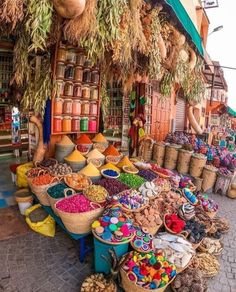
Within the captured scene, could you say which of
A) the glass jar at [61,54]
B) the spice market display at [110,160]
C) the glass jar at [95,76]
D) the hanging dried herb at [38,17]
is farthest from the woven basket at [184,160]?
the hanging dried herb at [38,17]

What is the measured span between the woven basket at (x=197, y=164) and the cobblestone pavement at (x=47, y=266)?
9.24 feet

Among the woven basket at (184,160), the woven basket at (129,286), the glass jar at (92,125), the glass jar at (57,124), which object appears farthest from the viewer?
the woven basket at (184,160)

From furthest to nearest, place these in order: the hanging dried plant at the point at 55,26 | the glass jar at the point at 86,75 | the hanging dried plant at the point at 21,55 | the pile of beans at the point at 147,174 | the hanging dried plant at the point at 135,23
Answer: the glass jar at the point at 86,75
the pile of beans at the point at 147,174
the hanging dried plant at the point at 21,55
the hanging dried plant at the point at 135,23
the hanging dried plant at the point at 55,26

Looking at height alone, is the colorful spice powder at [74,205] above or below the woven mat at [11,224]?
above

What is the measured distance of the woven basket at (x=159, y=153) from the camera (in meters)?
6.80

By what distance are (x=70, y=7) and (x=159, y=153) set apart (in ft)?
16.1

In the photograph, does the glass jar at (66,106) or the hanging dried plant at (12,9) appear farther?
the glass jar at (66,106)

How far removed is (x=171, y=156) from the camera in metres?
6.67

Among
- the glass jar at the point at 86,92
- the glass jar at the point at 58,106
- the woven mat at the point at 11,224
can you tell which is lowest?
the woven mat at the point at 11,224

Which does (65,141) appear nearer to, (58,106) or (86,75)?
(58,106)

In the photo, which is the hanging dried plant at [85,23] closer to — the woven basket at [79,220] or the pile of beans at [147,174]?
the woven basket at [79,220]

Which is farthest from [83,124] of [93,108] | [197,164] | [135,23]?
[197,164]

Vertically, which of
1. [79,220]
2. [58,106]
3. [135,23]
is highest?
[135,23]

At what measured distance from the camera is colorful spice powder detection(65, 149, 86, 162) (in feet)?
14.1
